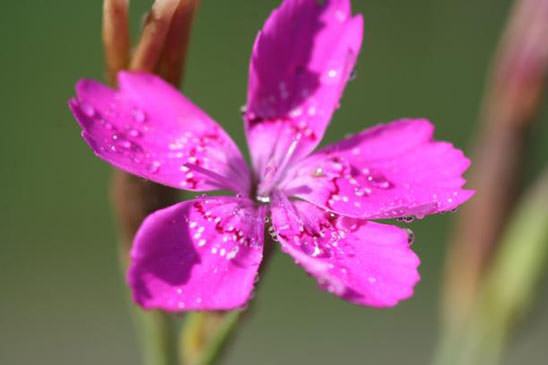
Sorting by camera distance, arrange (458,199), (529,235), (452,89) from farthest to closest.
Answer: (452,89), (529,235), (458,199)

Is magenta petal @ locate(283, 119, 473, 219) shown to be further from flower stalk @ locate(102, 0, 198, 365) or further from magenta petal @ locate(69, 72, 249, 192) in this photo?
flower stalk @ locate(102, 0, 198, 365)

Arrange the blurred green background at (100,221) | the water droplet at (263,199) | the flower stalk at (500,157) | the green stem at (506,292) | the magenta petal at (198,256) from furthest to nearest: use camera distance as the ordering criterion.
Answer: the blurred green background at (100,221) < the flower stalk at (500,157) < the green stem at (506,292) < the water droplet at (263,199) < the magenta petal at (198,256)

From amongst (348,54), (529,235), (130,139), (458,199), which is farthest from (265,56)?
(529,235)

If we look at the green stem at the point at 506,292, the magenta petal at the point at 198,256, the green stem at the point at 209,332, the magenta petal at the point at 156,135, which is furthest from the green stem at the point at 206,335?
the green stem at the point at 506,292

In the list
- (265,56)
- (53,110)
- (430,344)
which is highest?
(265,56)

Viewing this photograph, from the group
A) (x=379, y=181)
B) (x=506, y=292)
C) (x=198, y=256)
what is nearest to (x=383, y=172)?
(x=379, y=181)

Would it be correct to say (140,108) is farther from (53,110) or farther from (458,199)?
(53,110)

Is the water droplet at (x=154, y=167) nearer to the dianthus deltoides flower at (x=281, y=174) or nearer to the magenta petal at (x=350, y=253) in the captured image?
the dianthus deltoides flower at (x=281, y=174)
